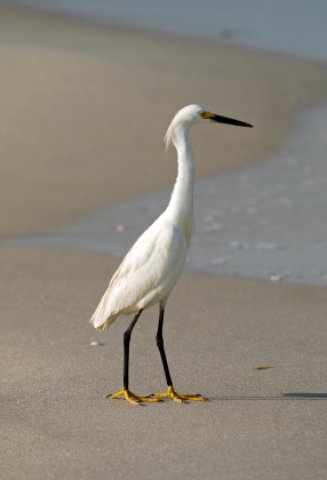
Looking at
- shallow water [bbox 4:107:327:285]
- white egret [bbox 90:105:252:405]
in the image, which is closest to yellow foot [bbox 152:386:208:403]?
white egret [bbox 90:105:252:405]

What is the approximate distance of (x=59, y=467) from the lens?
380 centimetres

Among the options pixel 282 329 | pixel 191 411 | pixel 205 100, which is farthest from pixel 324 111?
pixel 191 411

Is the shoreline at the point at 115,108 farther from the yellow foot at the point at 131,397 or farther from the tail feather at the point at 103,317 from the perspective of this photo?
the yellow foot at the point at 131,397

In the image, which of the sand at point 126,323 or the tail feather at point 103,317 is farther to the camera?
the tail feather at point 103,317

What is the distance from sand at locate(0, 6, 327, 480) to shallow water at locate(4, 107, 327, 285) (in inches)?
11.3

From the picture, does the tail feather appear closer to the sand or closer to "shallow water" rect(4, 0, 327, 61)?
the sand

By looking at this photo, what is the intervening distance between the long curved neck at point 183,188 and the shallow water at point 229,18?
11570 mm

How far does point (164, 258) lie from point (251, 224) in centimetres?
412

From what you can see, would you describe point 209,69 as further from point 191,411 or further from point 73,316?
point 191,411

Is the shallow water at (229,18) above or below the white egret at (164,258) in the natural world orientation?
above

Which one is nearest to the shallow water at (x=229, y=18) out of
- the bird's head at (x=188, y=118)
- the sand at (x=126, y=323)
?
the sand at (x=126, y=323)

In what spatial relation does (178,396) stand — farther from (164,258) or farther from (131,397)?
(164,258)

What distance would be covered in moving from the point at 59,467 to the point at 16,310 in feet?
7.67

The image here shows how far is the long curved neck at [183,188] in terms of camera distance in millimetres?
4547
